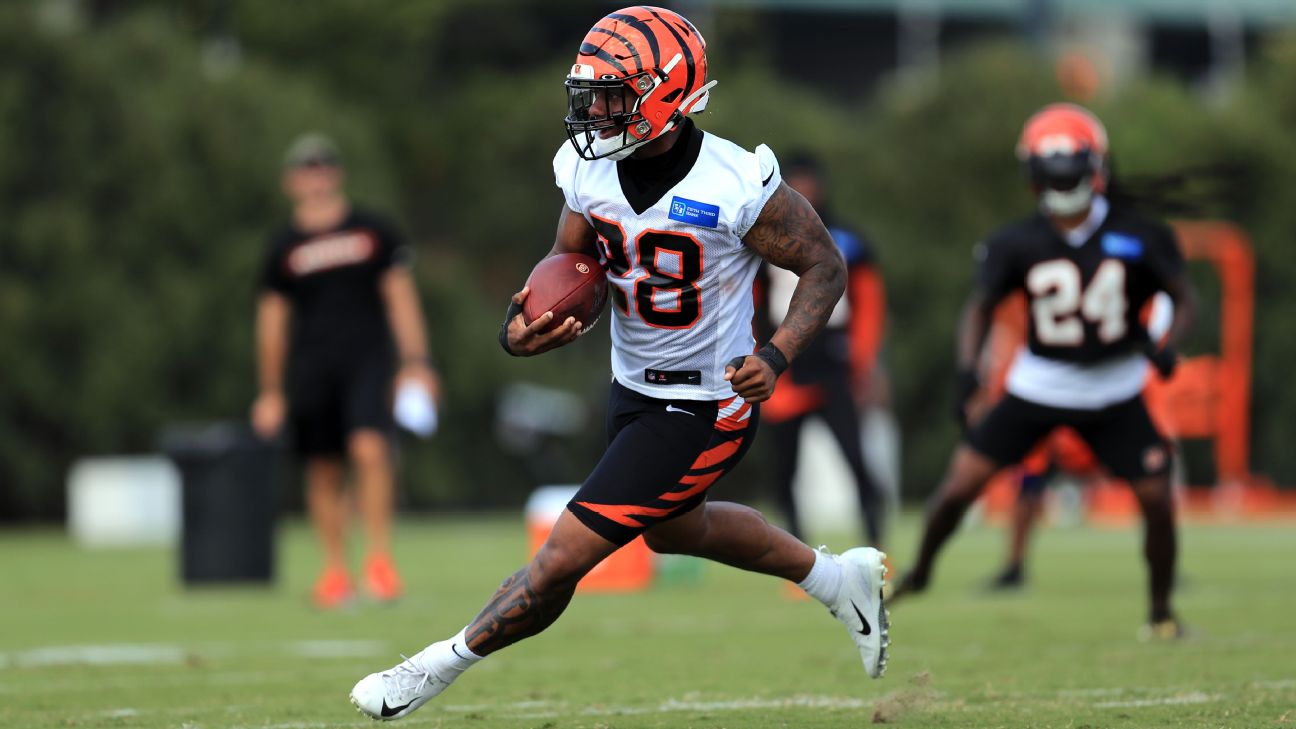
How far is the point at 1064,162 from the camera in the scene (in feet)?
25.2

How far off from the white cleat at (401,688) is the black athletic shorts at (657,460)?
546 mm

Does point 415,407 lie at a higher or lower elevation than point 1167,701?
higher

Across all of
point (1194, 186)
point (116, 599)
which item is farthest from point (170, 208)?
point (1194, 186)

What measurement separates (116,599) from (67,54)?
356 inches

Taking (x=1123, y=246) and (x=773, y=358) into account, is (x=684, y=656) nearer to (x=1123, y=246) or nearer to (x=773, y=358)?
(x=1123, y=246)

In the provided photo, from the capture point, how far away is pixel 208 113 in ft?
62.4

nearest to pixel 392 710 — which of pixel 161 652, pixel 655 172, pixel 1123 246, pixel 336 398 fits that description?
pixel 655 172

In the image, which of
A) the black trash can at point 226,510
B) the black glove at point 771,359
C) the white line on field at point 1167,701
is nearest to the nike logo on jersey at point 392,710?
the black glove at point 771,359

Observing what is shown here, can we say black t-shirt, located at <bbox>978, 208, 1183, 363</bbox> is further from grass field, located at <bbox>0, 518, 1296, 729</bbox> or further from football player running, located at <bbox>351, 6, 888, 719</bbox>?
football player running, located at <bbox>351, 6, 888, 719</bbox>

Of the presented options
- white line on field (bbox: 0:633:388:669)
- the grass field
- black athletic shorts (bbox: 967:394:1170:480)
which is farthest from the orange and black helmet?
white line on field (bbox: 0:633:388:669)

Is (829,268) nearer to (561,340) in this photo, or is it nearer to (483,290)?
(561,340)

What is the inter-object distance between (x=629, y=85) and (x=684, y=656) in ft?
9.13

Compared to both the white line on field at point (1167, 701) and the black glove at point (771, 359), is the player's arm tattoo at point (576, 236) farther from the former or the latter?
the white line on field at point (1167, 701)

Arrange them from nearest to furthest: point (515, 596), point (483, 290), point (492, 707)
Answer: point (515, 596) → point (492, 707) → point (483, 290)
